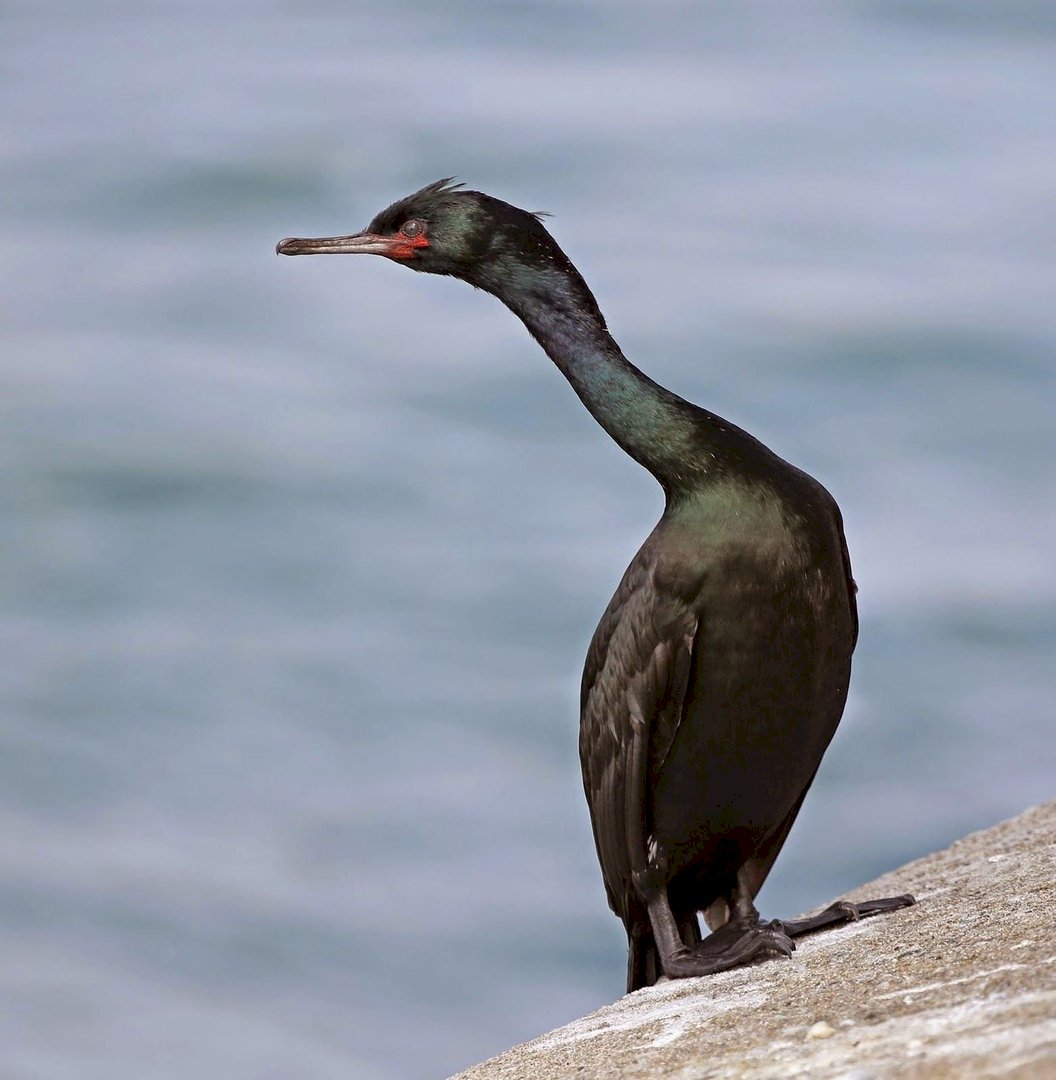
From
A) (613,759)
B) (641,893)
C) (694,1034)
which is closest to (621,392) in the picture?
(613,759)

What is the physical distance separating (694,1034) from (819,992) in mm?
273

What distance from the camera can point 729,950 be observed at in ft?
13.8

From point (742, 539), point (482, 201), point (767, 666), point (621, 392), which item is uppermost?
point (482, 201)

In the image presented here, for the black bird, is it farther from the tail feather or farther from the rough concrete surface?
the rough concrete surface

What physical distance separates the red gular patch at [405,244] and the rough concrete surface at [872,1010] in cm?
200

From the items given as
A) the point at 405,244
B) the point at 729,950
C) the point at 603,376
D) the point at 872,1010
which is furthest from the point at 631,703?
the point at 405,244

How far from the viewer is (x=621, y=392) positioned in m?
4.27

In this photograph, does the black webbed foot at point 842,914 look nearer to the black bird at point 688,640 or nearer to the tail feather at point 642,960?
the black bird at point 688,640

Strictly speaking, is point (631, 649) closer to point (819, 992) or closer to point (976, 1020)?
point (819, 992)

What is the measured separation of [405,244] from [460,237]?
0.18 meters

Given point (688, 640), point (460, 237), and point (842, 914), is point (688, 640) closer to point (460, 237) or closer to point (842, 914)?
point (842, 914)

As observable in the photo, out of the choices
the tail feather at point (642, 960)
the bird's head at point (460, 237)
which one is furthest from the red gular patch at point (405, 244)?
the tail feather at point (642, 960)

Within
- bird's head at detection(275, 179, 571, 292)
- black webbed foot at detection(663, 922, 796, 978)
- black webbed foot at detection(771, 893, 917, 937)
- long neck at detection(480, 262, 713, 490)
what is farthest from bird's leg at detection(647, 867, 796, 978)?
bird's head at detection(275, 179, 571, 292)

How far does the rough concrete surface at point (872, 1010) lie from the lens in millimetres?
2652
